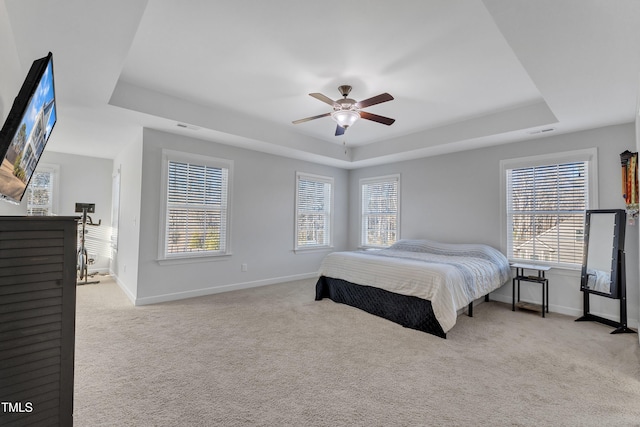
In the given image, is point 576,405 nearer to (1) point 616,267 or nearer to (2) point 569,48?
(1) point 616,267

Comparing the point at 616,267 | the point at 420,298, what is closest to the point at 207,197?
the point at 420,298

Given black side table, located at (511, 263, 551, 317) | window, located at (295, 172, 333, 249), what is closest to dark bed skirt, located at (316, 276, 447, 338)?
black side table, located at (511, 263, 551, 317)

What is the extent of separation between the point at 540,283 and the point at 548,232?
0.71 m

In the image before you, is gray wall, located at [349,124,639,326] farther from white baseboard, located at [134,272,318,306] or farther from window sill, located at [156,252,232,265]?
window sill, located at [156,252,232,265]

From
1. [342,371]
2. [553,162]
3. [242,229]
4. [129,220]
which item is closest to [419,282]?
[342,371]

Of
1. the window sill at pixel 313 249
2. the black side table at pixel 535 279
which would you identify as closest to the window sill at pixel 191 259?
the window sill at pixel 313 249

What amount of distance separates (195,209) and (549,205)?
505 cm

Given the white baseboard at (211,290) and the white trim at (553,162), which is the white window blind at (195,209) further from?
the white trim at (553,162)

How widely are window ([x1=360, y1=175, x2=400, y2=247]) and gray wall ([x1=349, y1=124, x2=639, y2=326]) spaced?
0.15 m

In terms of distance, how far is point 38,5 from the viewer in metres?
1.70

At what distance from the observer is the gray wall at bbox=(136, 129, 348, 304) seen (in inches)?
161

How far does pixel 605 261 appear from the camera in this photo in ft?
11.4

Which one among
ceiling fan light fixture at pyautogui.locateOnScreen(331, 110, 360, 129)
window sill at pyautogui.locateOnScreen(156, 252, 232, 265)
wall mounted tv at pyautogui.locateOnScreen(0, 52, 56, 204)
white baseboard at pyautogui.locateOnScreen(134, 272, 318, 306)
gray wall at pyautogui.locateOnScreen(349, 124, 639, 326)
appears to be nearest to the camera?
wall mounted tv at pyautogui.locateOnScreen(0, 52, 56, 204)

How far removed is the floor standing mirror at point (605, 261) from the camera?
3274 mm
